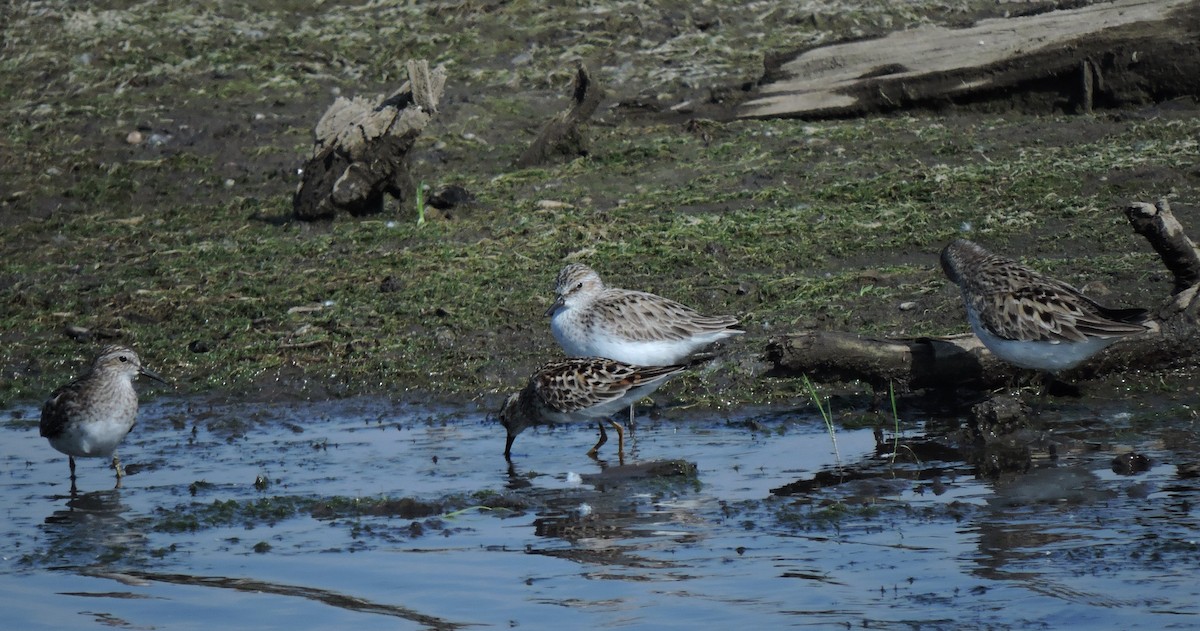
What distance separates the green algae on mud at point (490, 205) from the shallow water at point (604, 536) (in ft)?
5.47

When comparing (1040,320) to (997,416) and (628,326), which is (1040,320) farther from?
(628,326)

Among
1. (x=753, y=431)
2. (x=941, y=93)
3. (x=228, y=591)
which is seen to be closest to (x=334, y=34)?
(x=941, y=93)

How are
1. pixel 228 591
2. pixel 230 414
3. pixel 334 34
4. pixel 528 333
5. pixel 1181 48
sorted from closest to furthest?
pixel 228 591
pixel 230 414
pixel 528 333
pixel 1181 48
pixel 334 34

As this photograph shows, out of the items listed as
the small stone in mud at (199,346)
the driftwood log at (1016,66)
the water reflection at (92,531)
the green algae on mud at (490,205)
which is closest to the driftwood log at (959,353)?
the green algae on mud at (490,205)

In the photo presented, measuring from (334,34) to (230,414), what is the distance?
33.7 feet

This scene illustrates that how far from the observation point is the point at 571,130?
16.7 m

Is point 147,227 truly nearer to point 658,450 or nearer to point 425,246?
point 425,246

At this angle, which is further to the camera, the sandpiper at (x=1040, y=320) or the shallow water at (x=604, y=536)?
the sandpiper at (x=1040, y=320)

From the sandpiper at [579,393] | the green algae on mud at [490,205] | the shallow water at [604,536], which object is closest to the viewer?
the shallow water at [604,536]

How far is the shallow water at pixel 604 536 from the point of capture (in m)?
7.30

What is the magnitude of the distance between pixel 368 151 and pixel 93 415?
5.94 metres

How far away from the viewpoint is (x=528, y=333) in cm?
1298

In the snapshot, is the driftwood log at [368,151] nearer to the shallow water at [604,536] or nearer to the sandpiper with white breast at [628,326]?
the sandpiper with white breast at [628,326]

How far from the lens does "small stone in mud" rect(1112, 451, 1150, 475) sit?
9.04m
